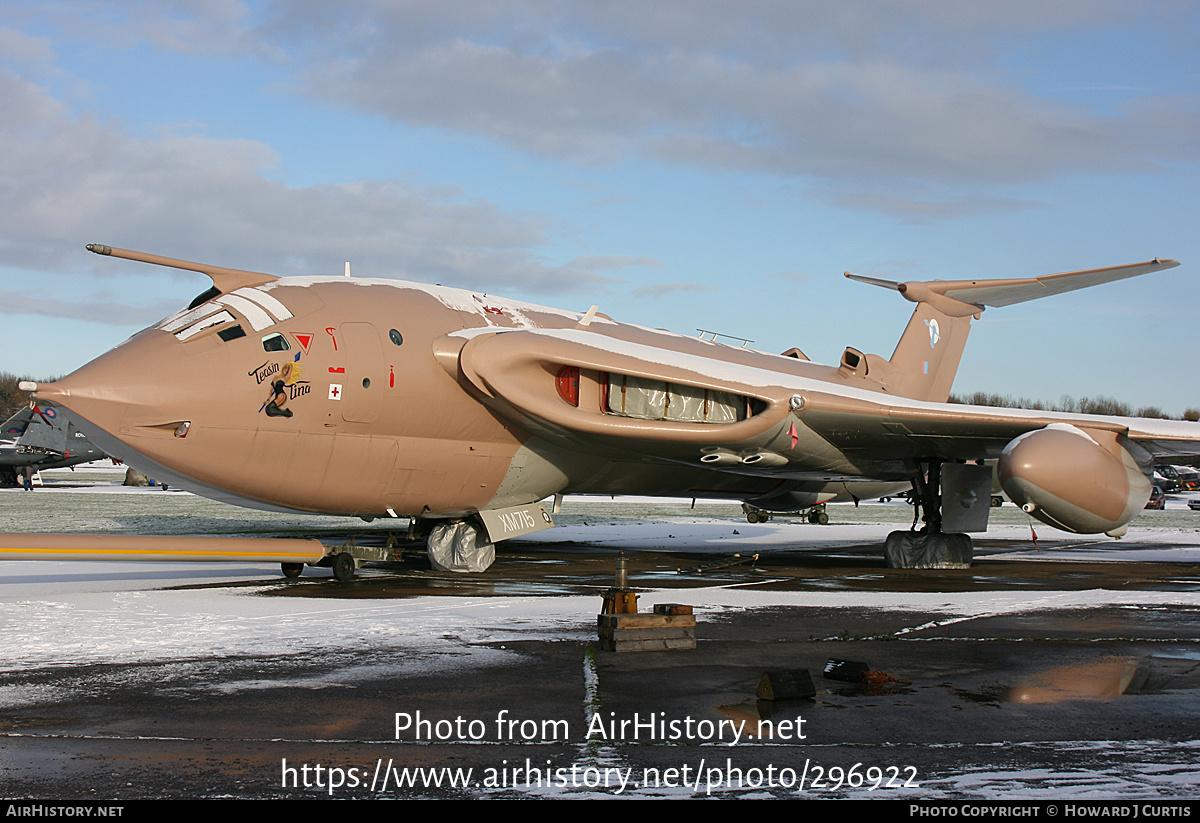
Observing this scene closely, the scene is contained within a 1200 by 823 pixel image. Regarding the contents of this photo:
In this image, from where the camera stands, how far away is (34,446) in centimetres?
5028

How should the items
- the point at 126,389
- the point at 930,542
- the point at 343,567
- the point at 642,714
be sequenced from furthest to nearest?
the point at 930,542 < the point at 343,567 < the point at 126,389 < the point at 642,714

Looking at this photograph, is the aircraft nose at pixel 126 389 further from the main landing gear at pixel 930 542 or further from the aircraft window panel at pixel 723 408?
the main landing gear at pixel 930 542

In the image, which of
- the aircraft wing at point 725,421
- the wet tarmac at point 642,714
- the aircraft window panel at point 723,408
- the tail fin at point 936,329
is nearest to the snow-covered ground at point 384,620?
the wet tarmac at point 642,714

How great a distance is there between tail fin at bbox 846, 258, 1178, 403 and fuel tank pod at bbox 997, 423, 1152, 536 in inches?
249

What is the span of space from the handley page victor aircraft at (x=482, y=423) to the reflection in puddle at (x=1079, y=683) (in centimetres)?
622

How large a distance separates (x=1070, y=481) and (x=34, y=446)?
5077cm

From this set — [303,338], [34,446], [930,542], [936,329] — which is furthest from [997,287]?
[34,446]

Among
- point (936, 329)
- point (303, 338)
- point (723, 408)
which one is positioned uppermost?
point (936, 329)

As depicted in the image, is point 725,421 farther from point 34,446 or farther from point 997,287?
point 34,446

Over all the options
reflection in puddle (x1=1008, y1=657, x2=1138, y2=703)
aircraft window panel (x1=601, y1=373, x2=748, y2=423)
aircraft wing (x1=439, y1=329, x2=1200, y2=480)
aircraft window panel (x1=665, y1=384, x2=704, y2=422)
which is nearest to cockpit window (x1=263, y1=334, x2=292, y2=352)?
aircraft wing (x1=439, y1=329, x2=1200, y2=480)

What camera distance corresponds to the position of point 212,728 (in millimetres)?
5719

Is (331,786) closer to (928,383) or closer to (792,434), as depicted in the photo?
(792,434)

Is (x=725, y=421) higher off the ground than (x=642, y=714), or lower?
higher

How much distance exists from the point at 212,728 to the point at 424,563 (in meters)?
12.3
